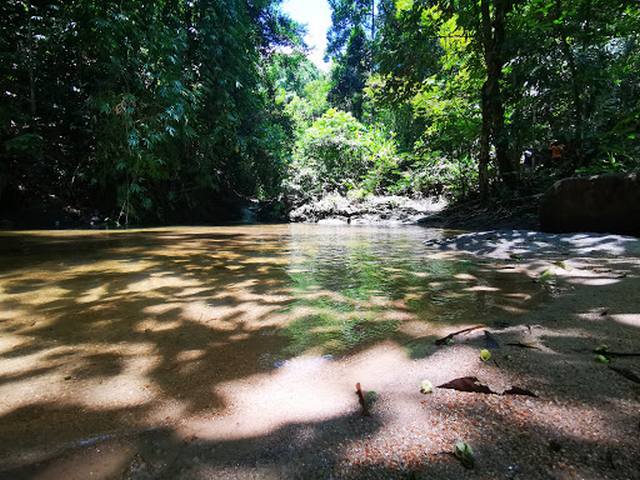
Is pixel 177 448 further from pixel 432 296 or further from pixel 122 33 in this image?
pixel 122 33

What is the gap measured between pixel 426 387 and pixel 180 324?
3.99 ft

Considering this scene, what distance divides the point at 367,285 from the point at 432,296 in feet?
1.59

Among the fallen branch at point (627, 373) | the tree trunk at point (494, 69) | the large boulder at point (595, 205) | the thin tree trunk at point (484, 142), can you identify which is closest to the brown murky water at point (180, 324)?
the fallen branch at point (627, 373)

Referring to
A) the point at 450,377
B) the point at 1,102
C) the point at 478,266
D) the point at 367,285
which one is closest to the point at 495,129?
the point at 478,266

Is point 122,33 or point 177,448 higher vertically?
point 122,33

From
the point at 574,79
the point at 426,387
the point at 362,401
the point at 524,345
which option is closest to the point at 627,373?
the point at 524,345

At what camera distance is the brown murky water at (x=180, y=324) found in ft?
3.50

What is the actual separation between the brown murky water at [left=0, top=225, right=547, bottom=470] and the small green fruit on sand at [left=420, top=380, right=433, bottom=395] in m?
0.24

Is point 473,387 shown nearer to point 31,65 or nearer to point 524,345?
point 524,345

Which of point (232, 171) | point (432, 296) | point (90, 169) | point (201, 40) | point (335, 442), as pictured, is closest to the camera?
point (335, 442)

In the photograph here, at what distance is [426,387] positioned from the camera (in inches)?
42.8

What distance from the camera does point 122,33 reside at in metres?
7.44

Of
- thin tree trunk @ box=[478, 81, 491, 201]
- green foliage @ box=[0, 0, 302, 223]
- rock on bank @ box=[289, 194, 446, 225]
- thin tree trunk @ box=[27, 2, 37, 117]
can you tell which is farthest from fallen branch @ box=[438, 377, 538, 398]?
thin tree trunk @ box=[27, 2, 37, 117]

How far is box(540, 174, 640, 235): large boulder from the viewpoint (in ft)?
14.6
